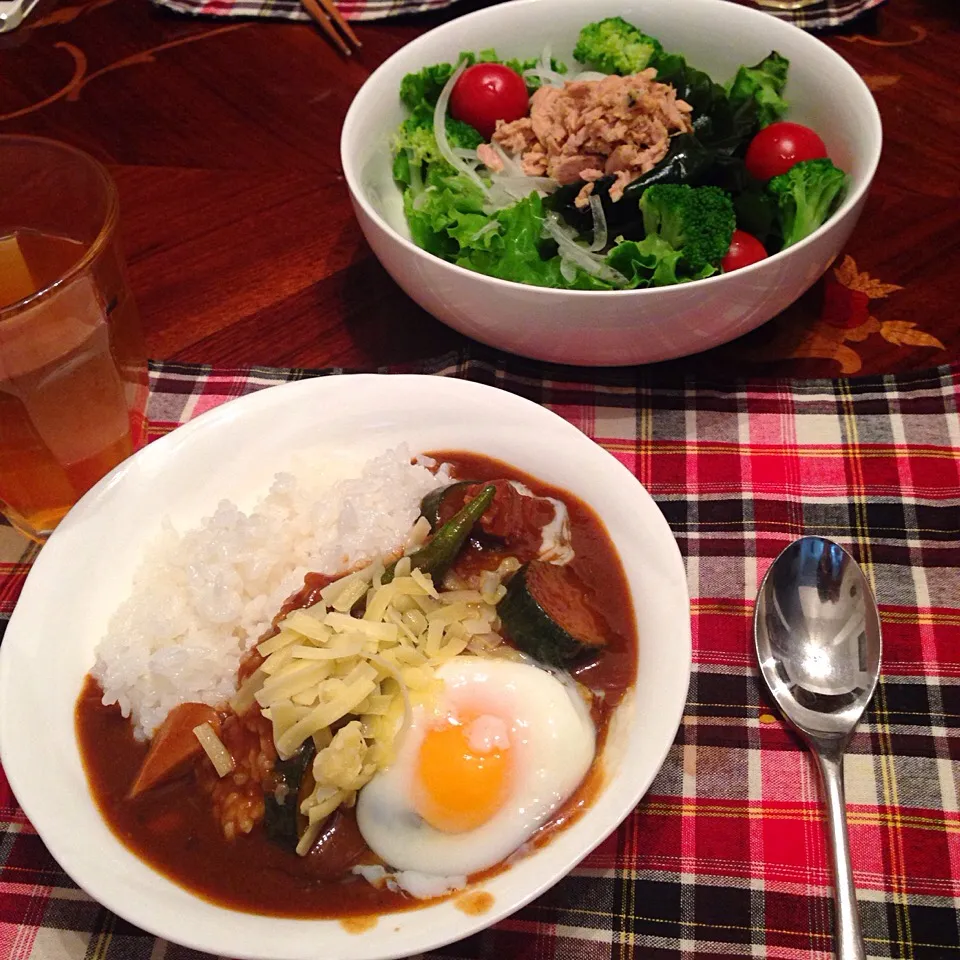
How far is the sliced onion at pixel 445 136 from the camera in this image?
97.9 inches

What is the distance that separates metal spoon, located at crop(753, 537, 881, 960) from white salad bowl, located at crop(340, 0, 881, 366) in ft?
1.84

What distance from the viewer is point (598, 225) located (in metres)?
2.31

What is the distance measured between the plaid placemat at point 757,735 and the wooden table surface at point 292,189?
207 mm

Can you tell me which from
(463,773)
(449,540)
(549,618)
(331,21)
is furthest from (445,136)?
(463,773)

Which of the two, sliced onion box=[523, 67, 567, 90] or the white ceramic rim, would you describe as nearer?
the white ceramic rim

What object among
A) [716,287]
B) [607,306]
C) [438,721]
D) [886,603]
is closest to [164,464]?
[438,721]

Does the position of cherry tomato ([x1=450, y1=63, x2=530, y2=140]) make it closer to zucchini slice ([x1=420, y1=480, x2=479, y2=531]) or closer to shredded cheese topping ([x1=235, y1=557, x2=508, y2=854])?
zucchini slice ([x1=420, y1=480, x2=479, y2=531])

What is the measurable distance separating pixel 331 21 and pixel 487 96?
44.5 inches

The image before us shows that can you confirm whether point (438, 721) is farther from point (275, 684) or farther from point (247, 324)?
point (247, 324)

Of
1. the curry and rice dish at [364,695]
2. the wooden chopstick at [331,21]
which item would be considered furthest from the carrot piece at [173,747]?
the wooden chopstick at [331,21]

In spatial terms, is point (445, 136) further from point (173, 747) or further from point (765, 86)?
point (173, 747)

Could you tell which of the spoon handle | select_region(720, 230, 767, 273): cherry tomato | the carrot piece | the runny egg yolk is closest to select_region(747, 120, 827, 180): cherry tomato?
select_region(720, 230, 767, 273): cherry tomato

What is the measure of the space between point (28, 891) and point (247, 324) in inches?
56.0

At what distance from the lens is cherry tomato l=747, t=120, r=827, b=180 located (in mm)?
2373
